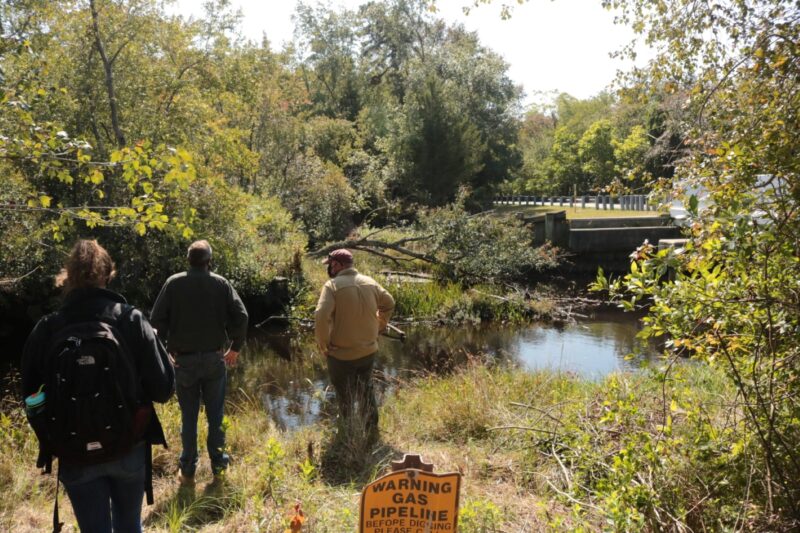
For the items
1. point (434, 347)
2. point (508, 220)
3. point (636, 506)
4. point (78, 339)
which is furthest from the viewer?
point (508, 220)

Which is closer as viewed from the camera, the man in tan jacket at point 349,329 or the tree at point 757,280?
the tree at point 757,280

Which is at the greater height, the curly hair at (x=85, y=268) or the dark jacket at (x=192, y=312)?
the curly hair at (x=85, y=268)

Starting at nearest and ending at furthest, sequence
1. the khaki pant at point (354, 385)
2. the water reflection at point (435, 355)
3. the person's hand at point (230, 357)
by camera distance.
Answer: the person's hand at point (230, 357) < the khaki pant at point (354, 385) < the water reflection at point (435, 355)

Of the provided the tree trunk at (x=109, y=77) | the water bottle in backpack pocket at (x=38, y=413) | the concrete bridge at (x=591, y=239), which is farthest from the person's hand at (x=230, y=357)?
the concrete bridge at (x=591, y=239)

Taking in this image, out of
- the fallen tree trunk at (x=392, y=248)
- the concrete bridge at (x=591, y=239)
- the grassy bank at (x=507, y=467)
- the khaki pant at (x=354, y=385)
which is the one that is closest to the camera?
the grassy bank at (x=507, y=467)

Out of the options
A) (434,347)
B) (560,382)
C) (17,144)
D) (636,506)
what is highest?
(17,144)

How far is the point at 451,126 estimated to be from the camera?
89.8 ft

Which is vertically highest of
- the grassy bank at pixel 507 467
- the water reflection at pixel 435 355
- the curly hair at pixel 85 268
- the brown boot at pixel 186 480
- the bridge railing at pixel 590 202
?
the bridge railing at pixel 590 202

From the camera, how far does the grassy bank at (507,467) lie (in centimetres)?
318

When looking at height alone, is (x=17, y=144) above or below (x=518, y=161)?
below

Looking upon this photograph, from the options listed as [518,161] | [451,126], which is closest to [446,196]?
[451,126]

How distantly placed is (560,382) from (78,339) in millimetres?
5789

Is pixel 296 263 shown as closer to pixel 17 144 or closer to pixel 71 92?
pixel 71 92

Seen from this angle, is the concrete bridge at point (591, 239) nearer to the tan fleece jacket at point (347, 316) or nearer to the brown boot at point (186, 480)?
the tan fleece jacket at point (347, 316)
